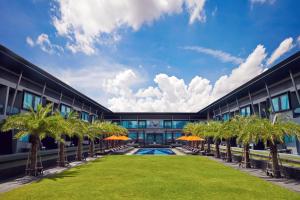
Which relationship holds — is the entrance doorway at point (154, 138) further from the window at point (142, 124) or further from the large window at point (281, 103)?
the large window at point (281, 103)

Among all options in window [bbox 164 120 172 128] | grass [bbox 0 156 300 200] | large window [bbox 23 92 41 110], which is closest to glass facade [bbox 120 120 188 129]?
window [bbox 164 120 172 128]

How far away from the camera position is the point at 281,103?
32188 mm

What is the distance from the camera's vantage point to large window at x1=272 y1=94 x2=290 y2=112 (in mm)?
30753

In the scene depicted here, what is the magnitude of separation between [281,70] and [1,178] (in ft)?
91.9

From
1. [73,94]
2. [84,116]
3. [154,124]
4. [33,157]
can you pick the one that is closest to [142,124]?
[154,124]

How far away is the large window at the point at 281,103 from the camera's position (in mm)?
30753

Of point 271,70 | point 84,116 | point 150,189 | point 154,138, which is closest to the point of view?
point 150,189

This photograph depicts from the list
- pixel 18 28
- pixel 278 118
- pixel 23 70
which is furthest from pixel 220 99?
pixel 18 28

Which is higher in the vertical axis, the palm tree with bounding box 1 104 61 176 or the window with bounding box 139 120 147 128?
the window with bounding box 139 120 147 128

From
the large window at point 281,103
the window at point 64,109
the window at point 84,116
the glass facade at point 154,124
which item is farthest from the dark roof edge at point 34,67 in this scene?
the glass facade at point 154,124

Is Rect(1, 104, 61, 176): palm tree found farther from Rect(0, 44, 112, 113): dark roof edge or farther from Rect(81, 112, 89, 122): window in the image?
Rect(81, 112, 89, 122): window

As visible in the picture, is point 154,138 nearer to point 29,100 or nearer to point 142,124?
point 142,124

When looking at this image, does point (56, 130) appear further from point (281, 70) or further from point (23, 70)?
point (281, 70)

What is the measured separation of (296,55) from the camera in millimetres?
22734
